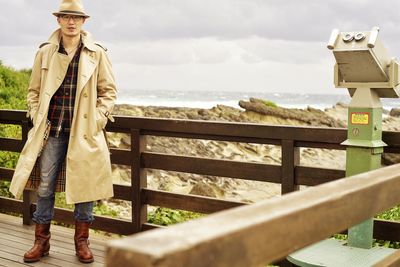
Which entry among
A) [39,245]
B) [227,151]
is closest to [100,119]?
[39,245]

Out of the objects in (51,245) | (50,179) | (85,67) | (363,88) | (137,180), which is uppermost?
(85,67)

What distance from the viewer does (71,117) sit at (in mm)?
3846

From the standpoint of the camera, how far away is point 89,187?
Answer: 3.90 m

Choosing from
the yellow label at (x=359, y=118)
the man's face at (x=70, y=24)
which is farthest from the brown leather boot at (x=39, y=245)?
the yellow label at (x=359, y=118)

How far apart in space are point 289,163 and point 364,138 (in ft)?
1.84

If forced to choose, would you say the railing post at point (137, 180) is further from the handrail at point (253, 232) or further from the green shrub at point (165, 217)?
the handrail at point (253, 232)

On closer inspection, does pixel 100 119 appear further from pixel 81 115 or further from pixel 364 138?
pixel 364 138

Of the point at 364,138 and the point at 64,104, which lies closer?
the point at 364,138

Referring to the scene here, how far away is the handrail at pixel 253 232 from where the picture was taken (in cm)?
98

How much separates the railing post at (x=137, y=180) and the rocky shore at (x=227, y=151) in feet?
10.3

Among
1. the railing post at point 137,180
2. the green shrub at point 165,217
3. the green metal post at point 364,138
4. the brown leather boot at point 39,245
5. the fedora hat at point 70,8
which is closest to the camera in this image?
the green metal post at point 364,138

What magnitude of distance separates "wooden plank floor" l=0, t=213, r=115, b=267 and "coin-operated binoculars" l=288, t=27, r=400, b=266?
1476 millimetres

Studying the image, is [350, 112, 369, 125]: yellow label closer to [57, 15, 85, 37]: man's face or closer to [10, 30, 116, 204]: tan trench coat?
[10, 30, 116, 204]: tan trench coat

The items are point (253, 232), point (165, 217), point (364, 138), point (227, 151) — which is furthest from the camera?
point (227, 151)
